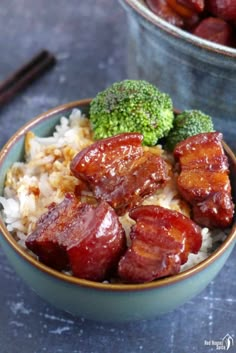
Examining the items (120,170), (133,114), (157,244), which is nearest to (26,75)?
(133,114)

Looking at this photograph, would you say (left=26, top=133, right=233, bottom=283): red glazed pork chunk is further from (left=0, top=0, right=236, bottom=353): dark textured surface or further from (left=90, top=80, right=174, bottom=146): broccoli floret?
(left=0, top=0, right=236, bottom=353): dark textured surface

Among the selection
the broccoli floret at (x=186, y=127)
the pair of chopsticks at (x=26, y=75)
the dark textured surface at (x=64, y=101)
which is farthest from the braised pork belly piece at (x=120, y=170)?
the pair of chopsticks at (x=26, y=75)

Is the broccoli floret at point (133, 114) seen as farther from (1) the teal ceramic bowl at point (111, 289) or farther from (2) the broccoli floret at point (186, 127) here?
(1) the teal ceramic bowl at point (111, 289)

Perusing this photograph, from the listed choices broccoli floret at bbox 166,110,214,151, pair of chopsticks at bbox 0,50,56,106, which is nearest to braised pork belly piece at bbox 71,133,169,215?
broccoli floret at bbox 166,110,214,151

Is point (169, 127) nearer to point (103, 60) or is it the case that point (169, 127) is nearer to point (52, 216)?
point (52, 216)

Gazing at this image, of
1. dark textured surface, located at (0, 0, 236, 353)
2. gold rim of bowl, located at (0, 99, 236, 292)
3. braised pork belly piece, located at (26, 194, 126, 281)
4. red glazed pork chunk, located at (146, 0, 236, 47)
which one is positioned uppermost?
red glazed pork chunk, located at (146, 0, 236, 47)

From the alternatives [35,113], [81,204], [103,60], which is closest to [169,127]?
[81,204]

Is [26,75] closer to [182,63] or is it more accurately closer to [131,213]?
[182,63]
